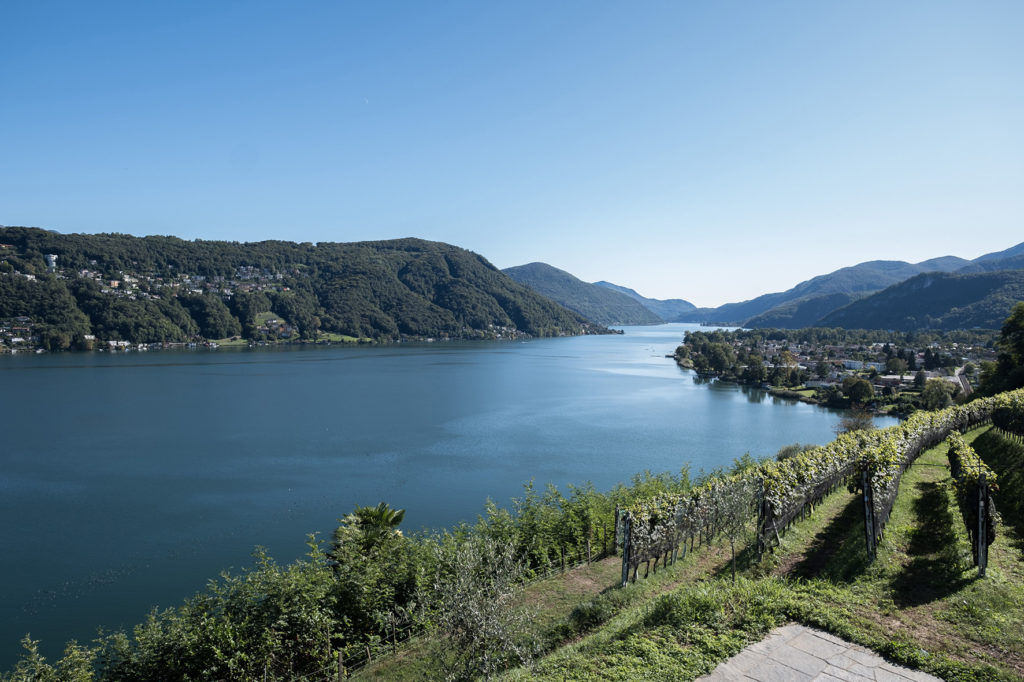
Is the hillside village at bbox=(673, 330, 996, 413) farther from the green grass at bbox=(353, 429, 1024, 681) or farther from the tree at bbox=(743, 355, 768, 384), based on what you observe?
the green grass at bbox=(353, 429, 1024, 681)

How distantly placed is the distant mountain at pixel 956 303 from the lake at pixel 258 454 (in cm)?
13316

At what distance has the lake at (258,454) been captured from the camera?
21.8 m

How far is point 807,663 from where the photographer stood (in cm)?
667

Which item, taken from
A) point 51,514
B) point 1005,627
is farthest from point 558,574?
point 51,514

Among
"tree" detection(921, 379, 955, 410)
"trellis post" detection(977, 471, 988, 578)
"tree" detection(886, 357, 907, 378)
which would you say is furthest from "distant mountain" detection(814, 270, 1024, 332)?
"trellis post" detection(977, 471, 988, 578)

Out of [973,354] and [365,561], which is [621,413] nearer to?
[365,561]

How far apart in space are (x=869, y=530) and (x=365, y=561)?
11919 millimetres

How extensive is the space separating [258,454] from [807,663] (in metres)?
41.2

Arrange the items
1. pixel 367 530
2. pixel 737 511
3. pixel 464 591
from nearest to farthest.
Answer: pixel 464 591 → pixel 737 511 → pixel 367 530

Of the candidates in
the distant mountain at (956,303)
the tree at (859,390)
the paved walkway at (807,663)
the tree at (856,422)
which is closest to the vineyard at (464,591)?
the paved walkway at (807,663)

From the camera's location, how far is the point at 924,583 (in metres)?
8.69

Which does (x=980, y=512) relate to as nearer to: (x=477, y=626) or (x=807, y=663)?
(x=807, y=663)

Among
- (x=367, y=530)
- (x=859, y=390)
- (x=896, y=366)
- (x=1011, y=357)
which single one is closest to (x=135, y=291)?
(x=367, y=530)

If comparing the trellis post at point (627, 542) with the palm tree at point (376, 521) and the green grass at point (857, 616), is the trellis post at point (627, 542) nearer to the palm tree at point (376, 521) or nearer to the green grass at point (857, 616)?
the green grass at point (857, 616)
